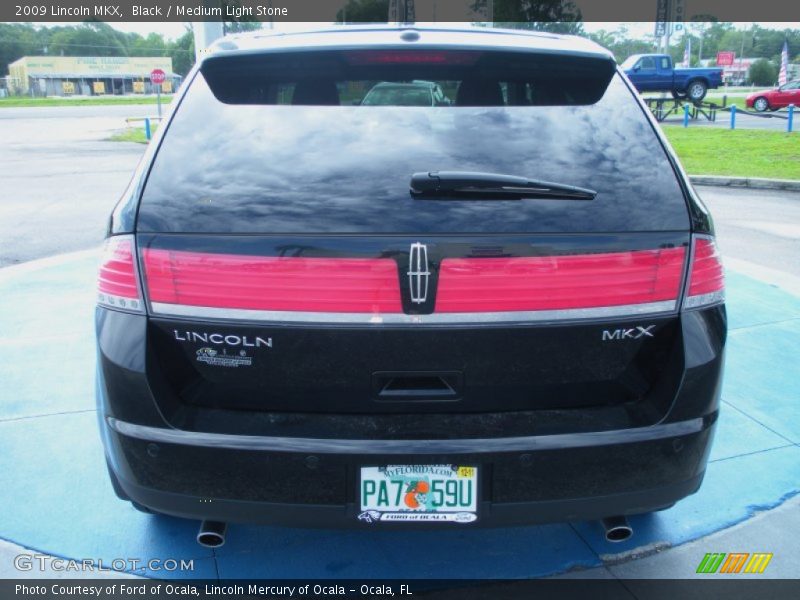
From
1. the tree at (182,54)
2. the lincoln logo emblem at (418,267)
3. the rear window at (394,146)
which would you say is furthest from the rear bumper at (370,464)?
the tree at (182,54)

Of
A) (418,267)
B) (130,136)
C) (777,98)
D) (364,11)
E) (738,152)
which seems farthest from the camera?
(364,11)

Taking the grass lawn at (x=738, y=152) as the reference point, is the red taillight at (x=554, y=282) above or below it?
above

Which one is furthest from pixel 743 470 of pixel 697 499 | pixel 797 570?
pixel 797 570

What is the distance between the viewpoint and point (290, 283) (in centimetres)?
195

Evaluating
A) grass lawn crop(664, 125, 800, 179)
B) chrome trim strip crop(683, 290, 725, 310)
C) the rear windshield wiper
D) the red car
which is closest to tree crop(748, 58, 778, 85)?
the red car

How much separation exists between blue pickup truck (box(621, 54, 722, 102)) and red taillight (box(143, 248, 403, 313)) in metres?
30.8

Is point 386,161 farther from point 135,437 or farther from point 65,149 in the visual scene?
point 65,149

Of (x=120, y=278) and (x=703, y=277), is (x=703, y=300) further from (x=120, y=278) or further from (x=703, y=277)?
(x=120, y=278)

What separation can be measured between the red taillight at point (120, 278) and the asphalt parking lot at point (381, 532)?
112 cm

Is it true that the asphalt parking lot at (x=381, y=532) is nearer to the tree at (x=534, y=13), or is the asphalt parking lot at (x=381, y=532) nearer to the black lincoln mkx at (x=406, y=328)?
the black lincoln mkx at (x=406, y=328)

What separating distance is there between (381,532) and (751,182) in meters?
11.9

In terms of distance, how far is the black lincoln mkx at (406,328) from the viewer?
196 centimetres

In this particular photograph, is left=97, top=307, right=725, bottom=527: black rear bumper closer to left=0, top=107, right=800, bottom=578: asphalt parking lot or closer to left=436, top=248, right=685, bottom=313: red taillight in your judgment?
left=436, top=248, right=685, bottom=313: red taillight

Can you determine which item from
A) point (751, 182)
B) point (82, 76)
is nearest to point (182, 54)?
point (82, 76)
